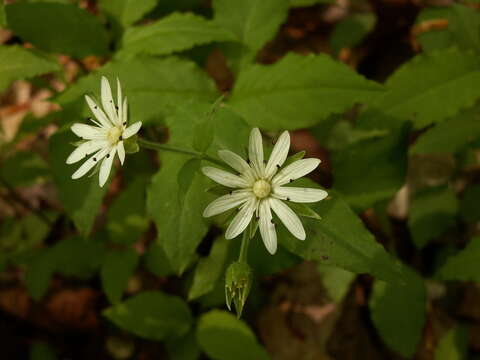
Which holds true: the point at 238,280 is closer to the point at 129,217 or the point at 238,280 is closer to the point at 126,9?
the point at 129,217

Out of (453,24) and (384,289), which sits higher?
(453,24)

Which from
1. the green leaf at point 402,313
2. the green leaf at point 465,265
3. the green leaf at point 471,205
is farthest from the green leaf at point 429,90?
the green leaf at point 402,313

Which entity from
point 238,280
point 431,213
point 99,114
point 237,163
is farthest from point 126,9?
point 431,213

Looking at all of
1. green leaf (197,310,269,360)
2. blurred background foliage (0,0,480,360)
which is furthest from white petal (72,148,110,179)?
green leaf (197,310,269,360)

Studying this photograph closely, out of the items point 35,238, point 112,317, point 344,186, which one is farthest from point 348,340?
point 35,238

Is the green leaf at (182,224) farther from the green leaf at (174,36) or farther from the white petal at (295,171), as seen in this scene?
the green leaf at (174,36)

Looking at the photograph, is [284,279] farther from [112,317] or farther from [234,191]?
[234,191]

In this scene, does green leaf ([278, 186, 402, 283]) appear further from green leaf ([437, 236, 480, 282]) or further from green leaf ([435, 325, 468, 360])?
green leaf ([435, 325, 468, 360])
